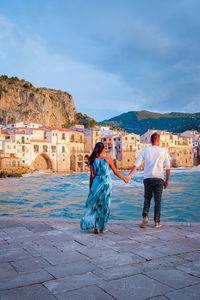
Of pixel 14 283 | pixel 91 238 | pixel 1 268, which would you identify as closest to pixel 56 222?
pixel 91 238

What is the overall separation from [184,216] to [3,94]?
76.6m

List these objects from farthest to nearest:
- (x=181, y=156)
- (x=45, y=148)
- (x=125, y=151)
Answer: (x=181, y=156) → (x=125, y=151) → (x=45, y=148)

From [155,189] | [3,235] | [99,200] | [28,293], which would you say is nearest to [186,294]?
[28,293]

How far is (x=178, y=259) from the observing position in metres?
3.48

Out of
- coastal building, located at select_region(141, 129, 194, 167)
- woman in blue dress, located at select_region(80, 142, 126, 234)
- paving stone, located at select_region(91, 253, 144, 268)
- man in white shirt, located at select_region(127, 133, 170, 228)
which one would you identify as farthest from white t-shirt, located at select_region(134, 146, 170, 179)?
coastal building, located at select_region(141, 129, 194, 167)

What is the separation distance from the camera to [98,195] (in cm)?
507

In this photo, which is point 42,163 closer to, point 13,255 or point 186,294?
point 13,255

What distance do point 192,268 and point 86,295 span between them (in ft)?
4.64

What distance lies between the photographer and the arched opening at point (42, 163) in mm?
56006

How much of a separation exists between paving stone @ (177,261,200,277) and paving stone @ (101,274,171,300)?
0.54 m

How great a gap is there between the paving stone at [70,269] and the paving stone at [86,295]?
0.43m

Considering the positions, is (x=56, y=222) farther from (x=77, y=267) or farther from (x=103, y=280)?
(x=103, y=280)

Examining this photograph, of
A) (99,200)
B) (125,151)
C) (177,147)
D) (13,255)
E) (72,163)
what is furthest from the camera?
(177,147)

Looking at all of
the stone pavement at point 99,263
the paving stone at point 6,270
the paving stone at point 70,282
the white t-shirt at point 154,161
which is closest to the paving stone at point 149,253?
the stone pavement at point 99,263
